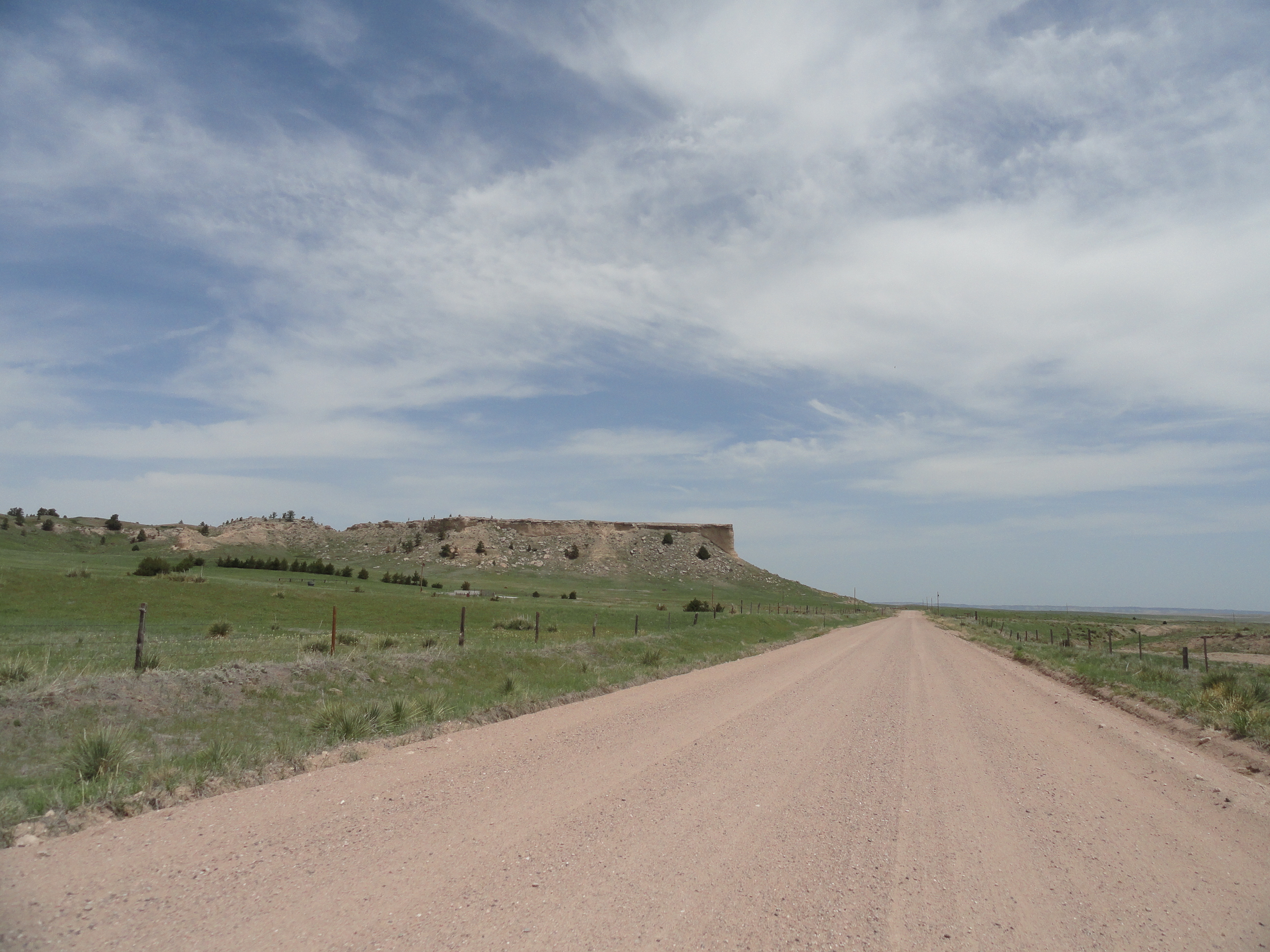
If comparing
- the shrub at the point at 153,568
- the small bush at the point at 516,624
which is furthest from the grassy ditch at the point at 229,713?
the shrub at the point at 153,568

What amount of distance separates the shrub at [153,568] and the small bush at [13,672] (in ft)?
128

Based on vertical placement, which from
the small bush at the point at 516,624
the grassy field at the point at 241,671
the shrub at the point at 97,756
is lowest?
the small bush at the point at 516,624

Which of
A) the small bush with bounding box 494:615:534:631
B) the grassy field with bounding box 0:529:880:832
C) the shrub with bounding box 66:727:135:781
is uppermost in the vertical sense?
the shrub with bounding box 66:727:135:781

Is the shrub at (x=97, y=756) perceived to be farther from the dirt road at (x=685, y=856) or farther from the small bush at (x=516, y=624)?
the small bush at (x=516, y=624)

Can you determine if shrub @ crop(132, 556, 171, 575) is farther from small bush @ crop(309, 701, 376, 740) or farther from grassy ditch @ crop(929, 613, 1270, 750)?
grassy ditch @ crop(929, 613, 1270, 750)

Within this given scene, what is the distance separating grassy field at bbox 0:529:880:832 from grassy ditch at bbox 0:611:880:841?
0.12ft

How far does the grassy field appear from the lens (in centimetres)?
970

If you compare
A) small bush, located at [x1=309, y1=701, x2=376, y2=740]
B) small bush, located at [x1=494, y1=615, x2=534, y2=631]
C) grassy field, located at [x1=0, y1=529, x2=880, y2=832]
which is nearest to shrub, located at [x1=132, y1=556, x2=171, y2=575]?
grassy field, located at [x1=0, y1=529, x2=880, y2=832]

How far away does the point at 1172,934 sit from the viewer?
5301 millimetres

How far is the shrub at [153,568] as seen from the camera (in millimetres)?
50594

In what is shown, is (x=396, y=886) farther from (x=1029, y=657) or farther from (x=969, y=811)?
(x=1029, y=657)

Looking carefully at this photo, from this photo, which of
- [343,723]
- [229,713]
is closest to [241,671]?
[229,713]

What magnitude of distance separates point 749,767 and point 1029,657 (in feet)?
101

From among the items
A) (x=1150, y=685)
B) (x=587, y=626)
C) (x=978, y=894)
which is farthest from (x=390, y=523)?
(x=978, y=894)
